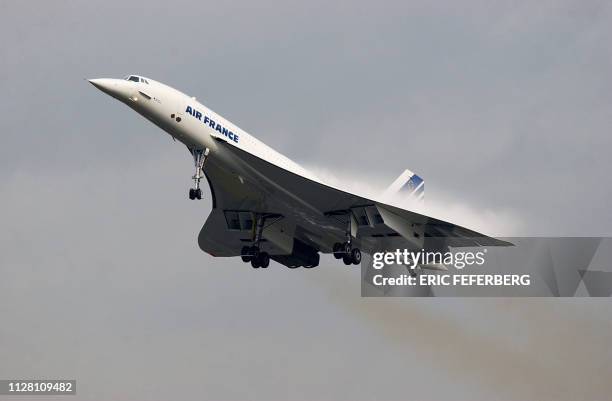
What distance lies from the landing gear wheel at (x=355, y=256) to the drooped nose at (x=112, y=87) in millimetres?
8410

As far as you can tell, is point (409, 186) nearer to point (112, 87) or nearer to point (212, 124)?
point (212, 124)

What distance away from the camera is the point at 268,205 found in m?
41.2

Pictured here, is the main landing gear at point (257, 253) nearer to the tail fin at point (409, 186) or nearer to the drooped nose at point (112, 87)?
the tail fin at point (409, 186)

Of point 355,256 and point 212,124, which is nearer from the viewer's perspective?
point 212,124

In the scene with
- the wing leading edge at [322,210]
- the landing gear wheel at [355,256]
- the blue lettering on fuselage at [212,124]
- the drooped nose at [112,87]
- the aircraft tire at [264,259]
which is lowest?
the landing gear wheel at [355,256]

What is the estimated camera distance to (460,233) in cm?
4031

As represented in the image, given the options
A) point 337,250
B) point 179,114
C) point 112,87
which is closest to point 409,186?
point 337,250

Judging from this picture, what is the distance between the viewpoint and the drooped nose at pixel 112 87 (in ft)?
119

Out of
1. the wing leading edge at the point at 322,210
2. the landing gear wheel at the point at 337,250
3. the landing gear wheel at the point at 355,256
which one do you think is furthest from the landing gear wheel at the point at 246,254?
the landing gear wheel at the point at 355,256

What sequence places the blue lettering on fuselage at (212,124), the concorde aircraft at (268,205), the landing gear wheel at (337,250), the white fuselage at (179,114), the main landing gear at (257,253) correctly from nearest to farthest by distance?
1. the white fuselage at (179,114)
2. the concorde aircraft at (268,205)
3. the blue lettering on fuselage at (212,124)
4. the landing gear wheel at (337,250)
5. the main landing gear at (257,253)

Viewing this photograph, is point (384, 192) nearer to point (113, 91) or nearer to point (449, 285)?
point (449, 285)

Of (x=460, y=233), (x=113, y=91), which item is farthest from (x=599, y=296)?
(x=113, y=91)

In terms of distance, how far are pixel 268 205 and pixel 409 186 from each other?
18.7 feet

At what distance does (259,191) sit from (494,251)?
717 centimetres
